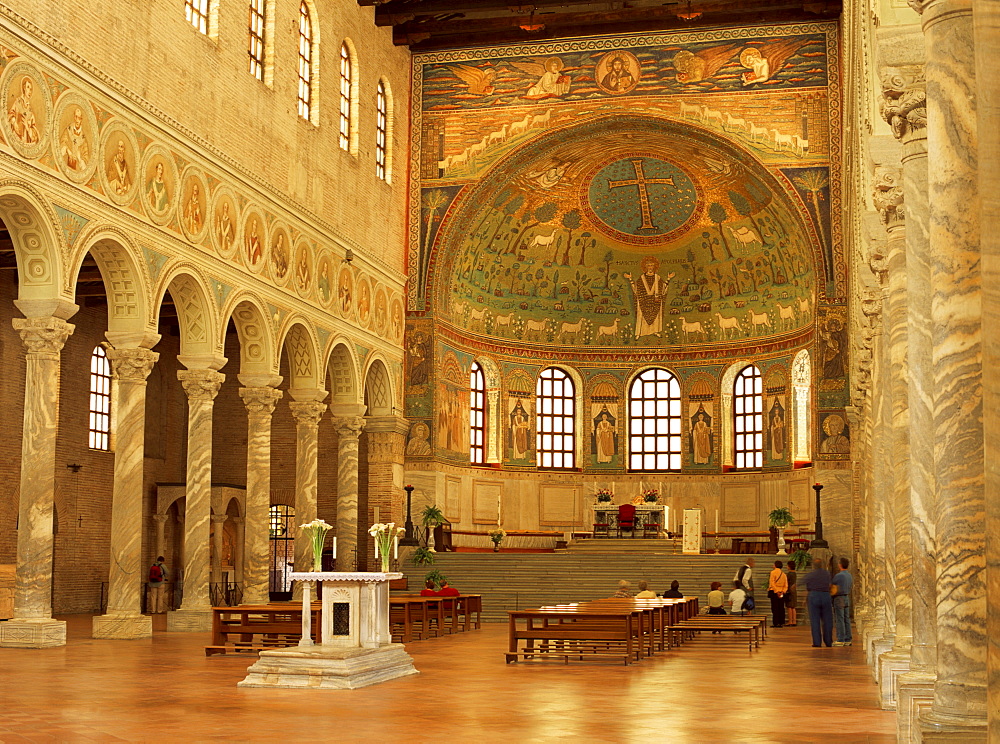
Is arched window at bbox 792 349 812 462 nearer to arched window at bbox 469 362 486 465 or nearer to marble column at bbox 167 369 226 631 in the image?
arched window at bbox 469 362 486 465

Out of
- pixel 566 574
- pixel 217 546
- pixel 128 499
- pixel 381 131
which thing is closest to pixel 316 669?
pixel 128 499

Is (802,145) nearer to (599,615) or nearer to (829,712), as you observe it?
(599,615)

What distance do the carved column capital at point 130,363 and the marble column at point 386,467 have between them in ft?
41.2

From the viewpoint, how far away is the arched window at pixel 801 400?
3662cm

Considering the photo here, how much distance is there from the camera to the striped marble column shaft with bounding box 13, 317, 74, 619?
59.7 feet

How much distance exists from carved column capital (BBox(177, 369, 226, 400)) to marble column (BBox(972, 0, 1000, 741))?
19656mm

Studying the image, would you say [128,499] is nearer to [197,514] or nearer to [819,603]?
[197,514]

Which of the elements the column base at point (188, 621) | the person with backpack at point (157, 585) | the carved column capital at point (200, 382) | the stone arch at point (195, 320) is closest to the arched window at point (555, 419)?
the person with backpack at point (157, 585)

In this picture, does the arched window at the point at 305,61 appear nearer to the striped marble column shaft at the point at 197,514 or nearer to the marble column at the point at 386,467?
the striped marble column shaft at the point at 197,514

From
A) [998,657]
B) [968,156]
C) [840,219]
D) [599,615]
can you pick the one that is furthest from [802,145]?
[998,657]

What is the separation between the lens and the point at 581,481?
39156 millimetres

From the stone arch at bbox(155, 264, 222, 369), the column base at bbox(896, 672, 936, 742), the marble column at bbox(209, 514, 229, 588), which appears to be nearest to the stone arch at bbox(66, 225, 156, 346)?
the stone arch at bbox(155, 264, 222, 369)

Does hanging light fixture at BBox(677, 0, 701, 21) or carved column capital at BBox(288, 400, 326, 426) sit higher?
hanging light fixture at BBox(677, 0, 701, 21)

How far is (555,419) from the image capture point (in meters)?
39.8
